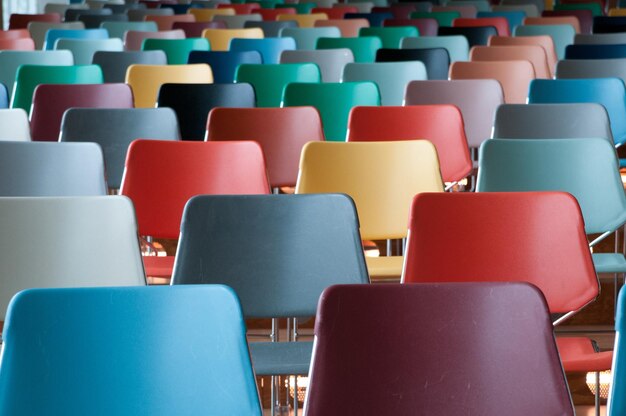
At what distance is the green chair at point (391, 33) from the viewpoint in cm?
1041

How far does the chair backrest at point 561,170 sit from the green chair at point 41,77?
3.26 meters

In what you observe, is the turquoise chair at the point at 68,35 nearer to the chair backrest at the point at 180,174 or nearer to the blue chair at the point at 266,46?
the blue chair at the point at 266,46

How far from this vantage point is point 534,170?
4832 millimetres

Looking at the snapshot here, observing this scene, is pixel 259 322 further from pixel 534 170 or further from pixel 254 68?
pixel 254 68

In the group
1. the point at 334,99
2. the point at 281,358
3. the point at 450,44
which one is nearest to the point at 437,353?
the point at 281,358

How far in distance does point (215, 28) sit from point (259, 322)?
650 cm

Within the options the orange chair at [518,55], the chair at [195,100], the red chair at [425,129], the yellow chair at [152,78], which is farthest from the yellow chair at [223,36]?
the red chair at [425,129]

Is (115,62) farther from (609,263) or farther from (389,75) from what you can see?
(609,263)

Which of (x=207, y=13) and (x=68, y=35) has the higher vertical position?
(x=68, y=35)

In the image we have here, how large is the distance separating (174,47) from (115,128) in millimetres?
3874

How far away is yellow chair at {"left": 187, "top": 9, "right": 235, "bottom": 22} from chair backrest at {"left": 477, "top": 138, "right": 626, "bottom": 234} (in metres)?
8.57

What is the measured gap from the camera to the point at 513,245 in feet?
12.4

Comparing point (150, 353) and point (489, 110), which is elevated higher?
point (150, 353)

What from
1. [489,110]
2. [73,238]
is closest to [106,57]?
[489,110]
